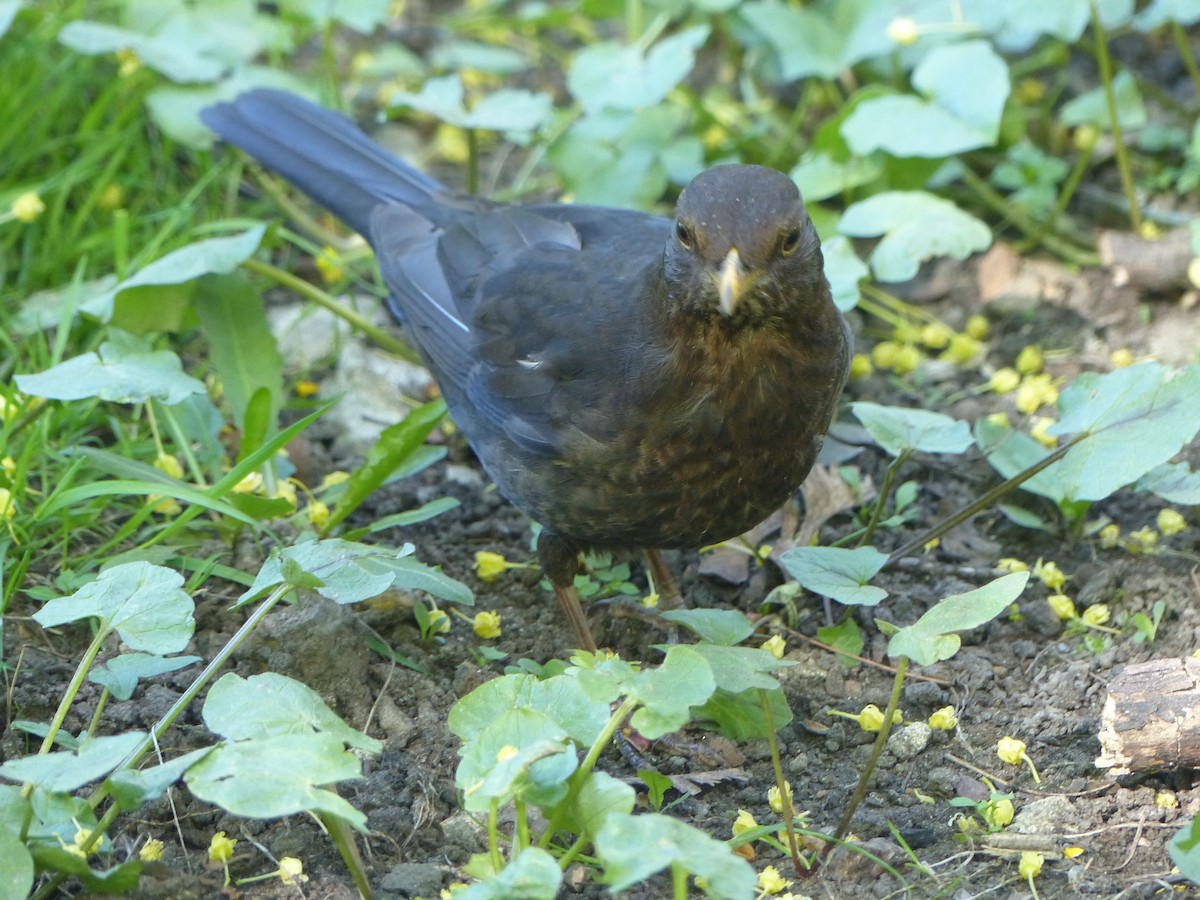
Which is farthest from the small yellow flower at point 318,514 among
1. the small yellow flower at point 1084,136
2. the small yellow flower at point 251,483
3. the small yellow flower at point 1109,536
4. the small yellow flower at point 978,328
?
the small yellow flower at point 1084,136

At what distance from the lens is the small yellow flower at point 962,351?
4797mm

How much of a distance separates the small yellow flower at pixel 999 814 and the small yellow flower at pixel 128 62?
13.4 feet

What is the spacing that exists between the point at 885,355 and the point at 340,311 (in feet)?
6.07

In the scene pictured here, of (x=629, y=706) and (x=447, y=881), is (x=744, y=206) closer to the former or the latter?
(x=629, y=706)

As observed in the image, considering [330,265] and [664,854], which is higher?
[664,854]

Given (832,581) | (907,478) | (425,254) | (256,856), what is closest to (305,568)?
(256,856)

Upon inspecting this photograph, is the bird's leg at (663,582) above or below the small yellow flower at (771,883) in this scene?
below

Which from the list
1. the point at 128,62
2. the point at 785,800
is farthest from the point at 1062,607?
the point at 128,62

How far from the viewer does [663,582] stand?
4035mm

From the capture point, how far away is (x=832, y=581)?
3.25m

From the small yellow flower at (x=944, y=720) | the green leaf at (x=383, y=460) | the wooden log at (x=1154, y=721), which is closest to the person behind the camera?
the wooden log at (x=1154, y=721)

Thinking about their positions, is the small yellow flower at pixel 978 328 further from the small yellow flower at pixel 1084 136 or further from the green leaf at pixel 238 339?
the green leaf at pixel 238 339

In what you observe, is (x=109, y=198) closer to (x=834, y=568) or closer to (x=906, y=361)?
(x=906, y=361)

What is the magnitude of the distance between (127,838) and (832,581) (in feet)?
5.39
